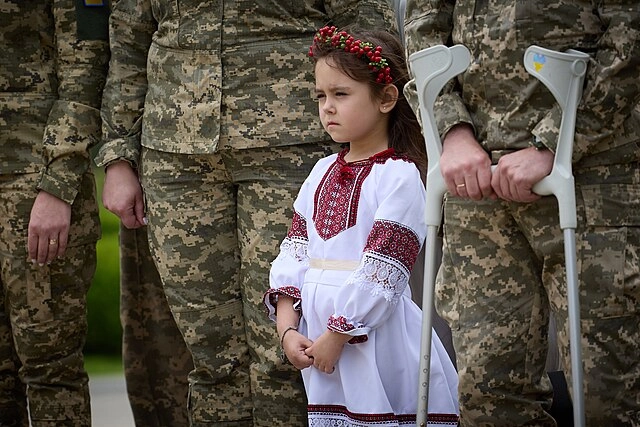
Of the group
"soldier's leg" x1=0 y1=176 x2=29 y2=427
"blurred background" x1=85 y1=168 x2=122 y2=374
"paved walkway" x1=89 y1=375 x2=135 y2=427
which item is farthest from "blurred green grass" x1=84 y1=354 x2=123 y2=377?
"soldier's leg" x1=0 y1=176 x2=29 y2=427

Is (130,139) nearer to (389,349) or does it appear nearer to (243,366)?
(243,366)

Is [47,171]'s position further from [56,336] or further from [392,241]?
[392,241]

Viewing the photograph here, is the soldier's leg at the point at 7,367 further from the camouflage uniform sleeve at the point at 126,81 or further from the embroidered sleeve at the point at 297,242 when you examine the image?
the embroidered sleeve at the point at 297,242

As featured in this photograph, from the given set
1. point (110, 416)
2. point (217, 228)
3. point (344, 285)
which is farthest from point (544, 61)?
point (110, 416)

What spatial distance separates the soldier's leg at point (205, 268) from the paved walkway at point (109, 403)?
5.96 feet

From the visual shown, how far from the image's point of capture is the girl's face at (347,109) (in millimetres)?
3447

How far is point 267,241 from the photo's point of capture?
368 centimetres

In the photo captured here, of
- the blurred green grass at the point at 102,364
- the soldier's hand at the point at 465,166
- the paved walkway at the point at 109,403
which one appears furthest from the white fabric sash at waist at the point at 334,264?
the blurred green grass at the point at 102,364

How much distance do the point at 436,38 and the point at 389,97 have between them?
0.53 m

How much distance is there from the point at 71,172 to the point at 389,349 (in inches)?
53.9

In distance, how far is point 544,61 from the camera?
8.68ft

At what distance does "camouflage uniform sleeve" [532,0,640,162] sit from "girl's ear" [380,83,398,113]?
0.82 m

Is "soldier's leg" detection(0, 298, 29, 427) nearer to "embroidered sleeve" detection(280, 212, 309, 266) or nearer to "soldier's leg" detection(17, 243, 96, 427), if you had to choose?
"soldier's leg" detection(17, 243, 96, 427)

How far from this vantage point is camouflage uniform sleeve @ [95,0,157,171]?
3.96m
